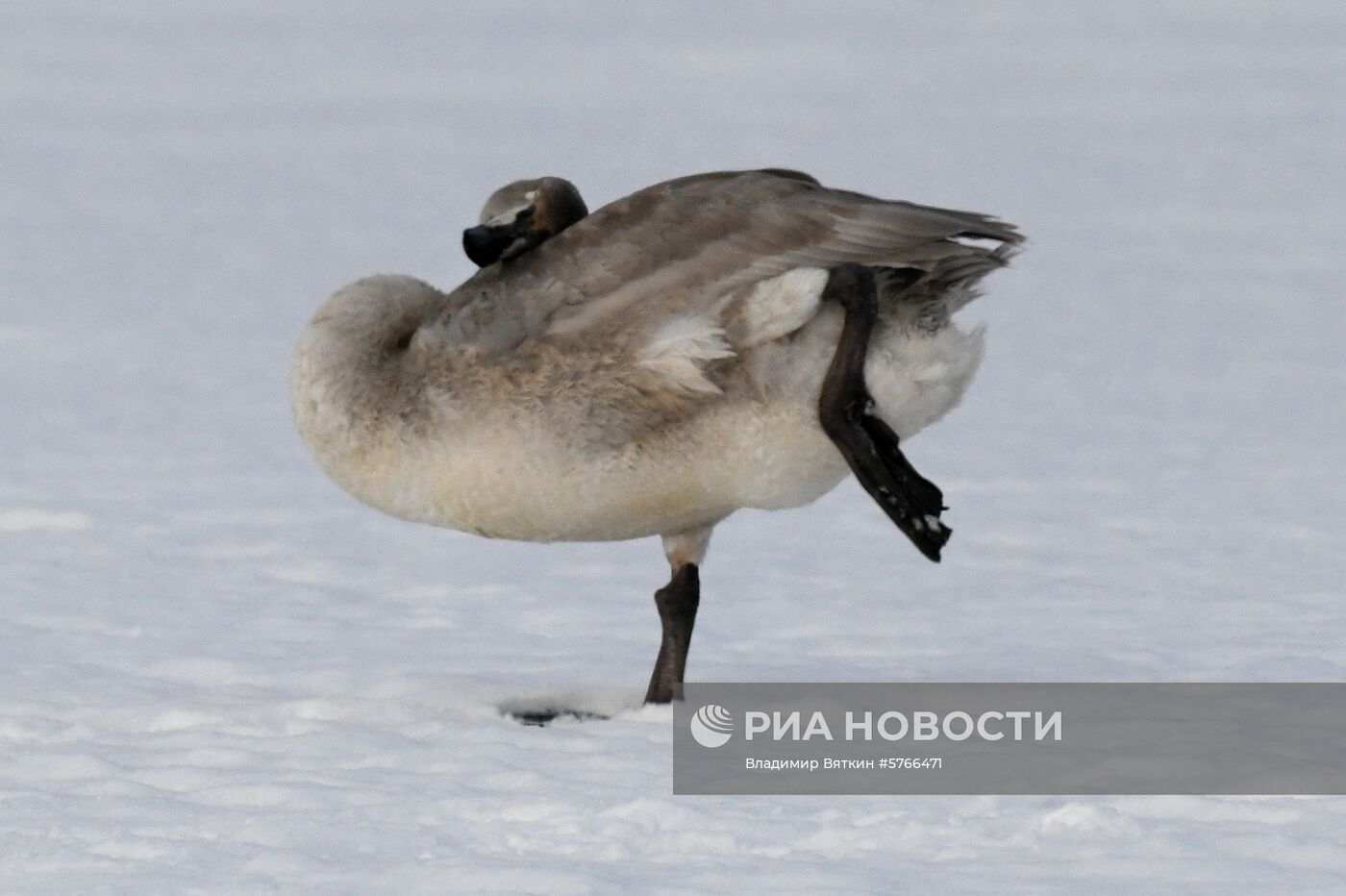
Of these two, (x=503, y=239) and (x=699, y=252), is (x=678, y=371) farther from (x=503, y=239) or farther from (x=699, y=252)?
(x=503, y=239)

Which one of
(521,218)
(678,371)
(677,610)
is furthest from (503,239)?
(677,610)

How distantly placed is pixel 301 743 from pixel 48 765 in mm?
738

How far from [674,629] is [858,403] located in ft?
3.75

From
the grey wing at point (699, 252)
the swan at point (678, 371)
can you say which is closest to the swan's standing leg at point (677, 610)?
the swan at point (678, 371)

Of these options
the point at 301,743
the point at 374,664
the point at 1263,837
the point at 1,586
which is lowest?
the point at 1263,837

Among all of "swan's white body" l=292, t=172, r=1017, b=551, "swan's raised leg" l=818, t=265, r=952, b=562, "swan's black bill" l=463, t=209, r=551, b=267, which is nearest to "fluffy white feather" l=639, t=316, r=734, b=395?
"swan's white body" l=292, t=172, r=1017, b=551

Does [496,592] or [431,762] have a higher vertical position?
[496,592]

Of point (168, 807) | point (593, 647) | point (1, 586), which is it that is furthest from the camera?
point (1, 586)

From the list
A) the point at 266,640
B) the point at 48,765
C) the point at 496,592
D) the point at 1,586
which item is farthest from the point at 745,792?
the point at 1,586

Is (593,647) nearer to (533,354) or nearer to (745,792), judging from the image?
(533,354)

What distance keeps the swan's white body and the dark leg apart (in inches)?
15.9

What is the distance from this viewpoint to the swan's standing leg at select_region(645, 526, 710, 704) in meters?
8.20

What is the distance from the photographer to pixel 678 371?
24.5ft

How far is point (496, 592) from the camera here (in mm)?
10672
